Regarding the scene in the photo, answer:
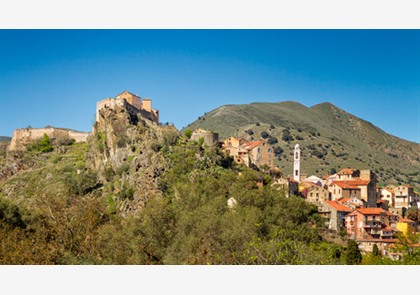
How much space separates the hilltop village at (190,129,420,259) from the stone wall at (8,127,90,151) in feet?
53.3

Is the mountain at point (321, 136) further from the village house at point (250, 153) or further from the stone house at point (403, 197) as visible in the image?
the village house at point (250, 153)

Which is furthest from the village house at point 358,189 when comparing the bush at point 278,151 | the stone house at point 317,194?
the bush at point 278,151

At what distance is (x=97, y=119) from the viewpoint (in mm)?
54594

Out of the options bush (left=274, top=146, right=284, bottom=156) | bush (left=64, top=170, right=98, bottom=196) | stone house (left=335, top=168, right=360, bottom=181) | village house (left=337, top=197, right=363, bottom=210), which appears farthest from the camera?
bush (left=274, top=146, right=284, bottom=156)

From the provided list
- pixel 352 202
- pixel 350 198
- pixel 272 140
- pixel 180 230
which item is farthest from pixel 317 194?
pixel 272 140

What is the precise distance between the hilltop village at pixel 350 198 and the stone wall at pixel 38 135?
16258 millimetres

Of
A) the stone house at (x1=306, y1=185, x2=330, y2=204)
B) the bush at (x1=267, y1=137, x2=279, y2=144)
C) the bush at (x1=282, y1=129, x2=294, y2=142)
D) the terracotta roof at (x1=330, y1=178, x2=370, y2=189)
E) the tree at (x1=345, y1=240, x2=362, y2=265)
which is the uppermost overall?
the bush at (x1=282, y1=129, x2=294, y2=142)

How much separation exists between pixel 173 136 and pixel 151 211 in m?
21.6

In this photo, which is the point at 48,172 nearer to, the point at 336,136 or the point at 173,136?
the point at 173,136

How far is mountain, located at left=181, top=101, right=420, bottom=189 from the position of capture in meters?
86.3

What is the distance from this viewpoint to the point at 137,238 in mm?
25922

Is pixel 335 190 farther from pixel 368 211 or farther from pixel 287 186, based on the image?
pixel 287 186

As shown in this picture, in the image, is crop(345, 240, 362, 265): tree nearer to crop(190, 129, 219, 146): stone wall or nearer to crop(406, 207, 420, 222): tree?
crop(190, 129, 219, 146): stone wall

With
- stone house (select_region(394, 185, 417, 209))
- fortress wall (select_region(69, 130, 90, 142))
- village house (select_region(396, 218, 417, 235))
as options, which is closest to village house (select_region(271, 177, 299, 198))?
village house (select_region(396, 218, 417, 235))
